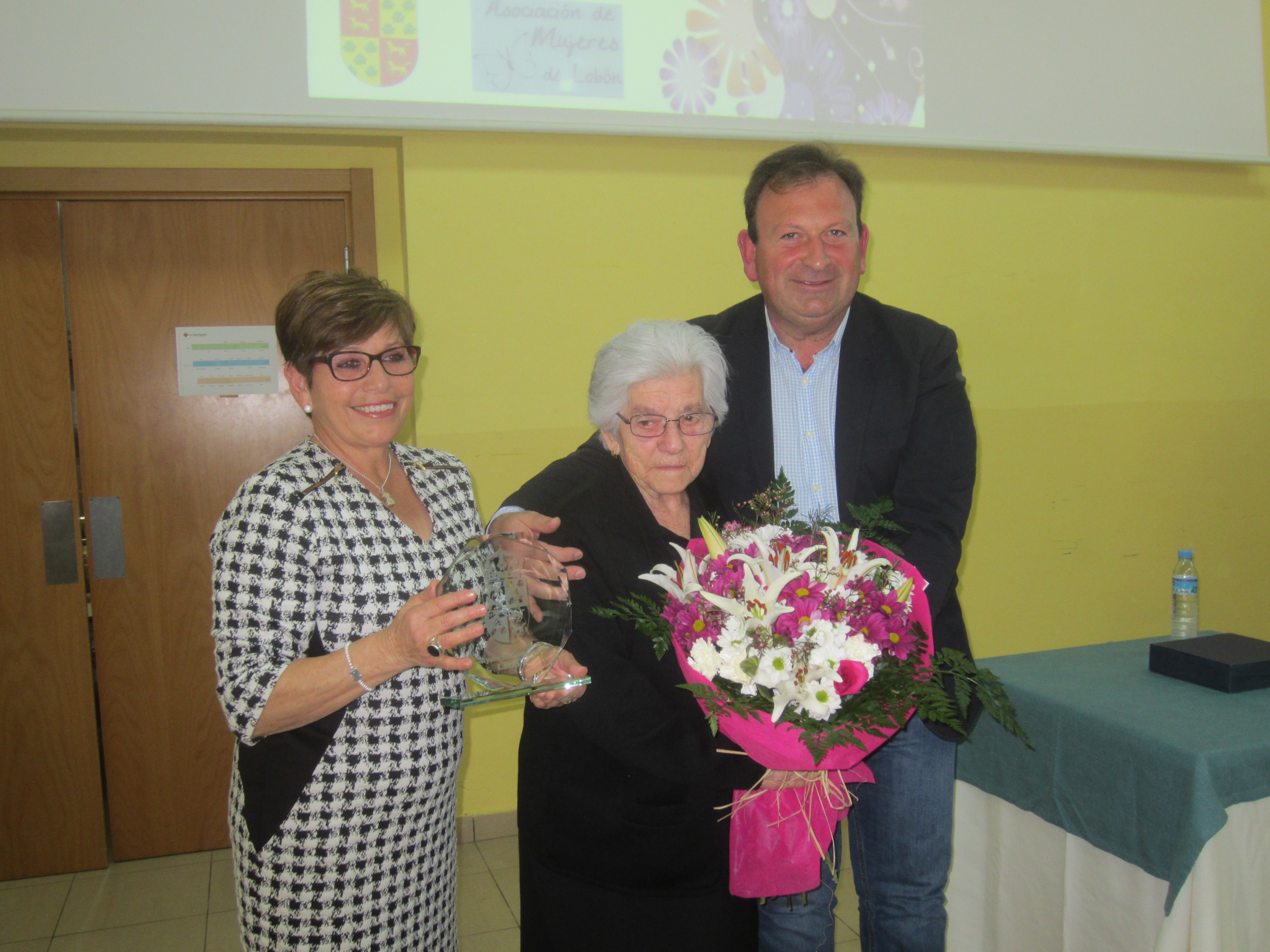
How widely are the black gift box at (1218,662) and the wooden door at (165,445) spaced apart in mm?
2764

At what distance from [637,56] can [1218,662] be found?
2376mm

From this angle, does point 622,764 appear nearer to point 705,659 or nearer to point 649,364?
point 705,659

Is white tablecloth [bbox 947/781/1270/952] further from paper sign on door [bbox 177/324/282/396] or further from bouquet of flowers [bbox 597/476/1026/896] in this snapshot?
paper sign on door [bbox 177/324/282/396]

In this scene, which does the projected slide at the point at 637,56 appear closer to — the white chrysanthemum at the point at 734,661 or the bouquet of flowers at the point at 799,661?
the bouquet of flowers at the point at 799,661

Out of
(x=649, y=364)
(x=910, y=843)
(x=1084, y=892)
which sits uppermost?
(x=649, y=364)

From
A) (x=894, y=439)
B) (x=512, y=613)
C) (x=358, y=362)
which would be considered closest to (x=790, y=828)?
(x=512, y=613)

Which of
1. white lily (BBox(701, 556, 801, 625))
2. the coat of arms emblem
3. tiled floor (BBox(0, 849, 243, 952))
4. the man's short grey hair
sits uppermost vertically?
the coat of arms emblem

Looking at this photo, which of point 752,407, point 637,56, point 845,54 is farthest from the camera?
point 845,54

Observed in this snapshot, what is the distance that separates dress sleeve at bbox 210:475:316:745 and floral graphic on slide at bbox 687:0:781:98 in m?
2.31

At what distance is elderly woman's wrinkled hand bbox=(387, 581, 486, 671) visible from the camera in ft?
3.71

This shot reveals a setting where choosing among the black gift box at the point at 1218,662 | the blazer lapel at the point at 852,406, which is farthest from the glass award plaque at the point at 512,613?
the black gift box at the point at 1218,662

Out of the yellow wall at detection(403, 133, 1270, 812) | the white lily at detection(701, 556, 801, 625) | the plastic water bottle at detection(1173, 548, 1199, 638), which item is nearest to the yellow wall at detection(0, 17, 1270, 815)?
the yellow wall at detection(403, 133, 1270, 812)

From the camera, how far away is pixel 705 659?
3.75 ft

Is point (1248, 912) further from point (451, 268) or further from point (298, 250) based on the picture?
point (298, 250)
